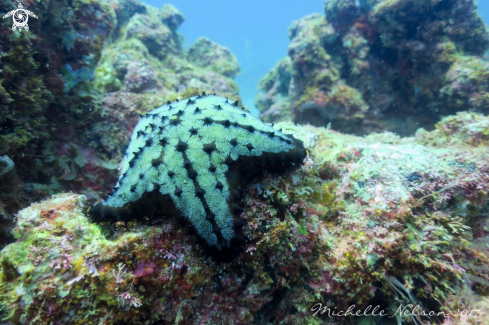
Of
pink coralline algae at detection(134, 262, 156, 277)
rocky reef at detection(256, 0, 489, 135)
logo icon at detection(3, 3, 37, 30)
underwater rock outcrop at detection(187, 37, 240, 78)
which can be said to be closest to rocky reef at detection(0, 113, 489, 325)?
pink coralline algae at detection(134, 262, 156, 277)

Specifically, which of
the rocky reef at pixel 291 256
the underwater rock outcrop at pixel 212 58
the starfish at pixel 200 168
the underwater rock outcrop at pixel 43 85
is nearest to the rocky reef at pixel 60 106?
the underwater rock outcrop at pixel 43 85

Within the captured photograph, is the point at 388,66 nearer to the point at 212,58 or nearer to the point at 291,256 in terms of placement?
Answer: the point at 291,256

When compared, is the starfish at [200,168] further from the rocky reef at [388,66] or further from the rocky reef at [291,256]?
the rocky reef at [388,66]

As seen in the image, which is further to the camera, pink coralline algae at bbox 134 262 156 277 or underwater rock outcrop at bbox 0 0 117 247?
underwater rock outcrop at bbox 0 0 117 247

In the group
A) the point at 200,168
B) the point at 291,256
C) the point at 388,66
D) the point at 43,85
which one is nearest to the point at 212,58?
the point at 388,66

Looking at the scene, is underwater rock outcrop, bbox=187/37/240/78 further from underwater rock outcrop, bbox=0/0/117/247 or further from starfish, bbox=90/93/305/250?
starfish, bbox=90/93/305/250

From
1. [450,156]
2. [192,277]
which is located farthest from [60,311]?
[450,156]
